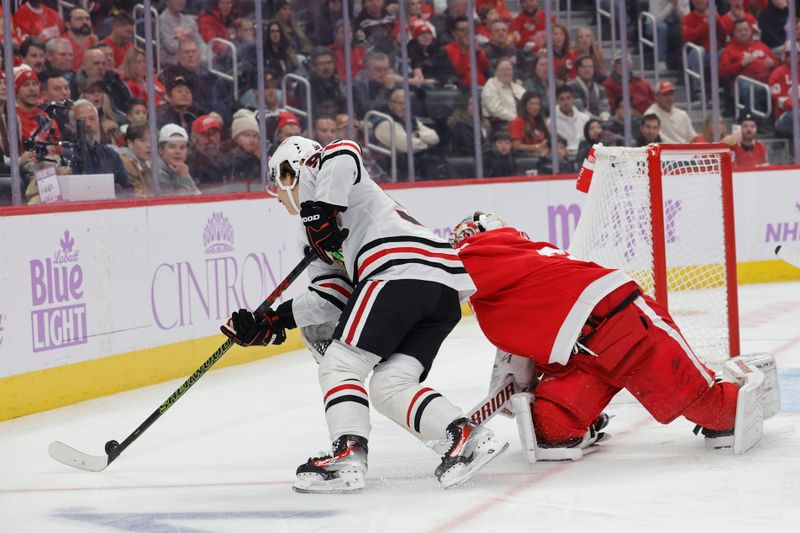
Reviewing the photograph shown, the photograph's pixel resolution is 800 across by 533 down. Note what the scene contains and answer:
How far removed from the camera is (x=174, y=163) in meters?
5.82

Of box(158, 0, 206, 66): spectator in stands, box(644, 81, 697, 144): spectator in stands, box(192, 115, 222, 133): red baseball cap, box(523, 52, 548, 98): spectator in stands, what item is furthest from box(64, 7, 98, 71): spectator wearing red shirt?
box(644, 81, 697, 144): spectator in stands

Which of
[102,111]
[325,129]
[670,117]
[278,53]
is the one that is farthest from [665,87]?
[102,111]

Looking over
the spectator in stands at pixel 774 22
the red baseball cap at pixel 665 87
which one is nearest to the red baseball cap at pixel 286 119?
the red baseball cap at pixel 665 87

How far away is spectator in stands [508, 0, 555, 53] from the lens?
26.6 feet

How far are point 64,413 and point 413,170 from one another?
3.31m

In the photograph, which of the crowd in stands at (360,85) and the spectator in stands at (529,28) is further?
the spectator in stands at (529,28)

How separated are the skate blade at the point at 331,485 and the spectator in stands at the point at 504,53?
5.30 m

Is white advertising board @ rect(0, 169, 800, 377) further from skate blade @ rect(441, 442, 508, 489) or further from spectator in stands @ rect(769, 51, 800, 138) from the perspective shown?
spectator in stands @ rect(769, 51, 800, 138)

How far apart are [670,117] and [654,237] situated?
452 cm

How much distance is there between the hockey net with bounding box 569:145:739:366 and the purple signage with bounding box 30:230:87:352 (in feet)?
6.05

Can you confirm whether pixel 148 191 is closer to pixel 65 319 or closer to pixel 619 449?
pixel 65 319

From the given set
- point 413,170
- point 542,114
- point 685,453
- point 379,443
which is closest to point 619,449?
point 685,453

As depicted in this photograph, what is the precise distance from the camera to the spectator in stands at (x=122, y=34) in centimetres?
575

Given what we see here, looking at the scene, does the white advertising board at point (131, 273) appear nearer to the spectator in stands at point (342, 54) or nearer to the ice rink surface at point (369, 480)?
the ice rink surface at point (369, 480)
